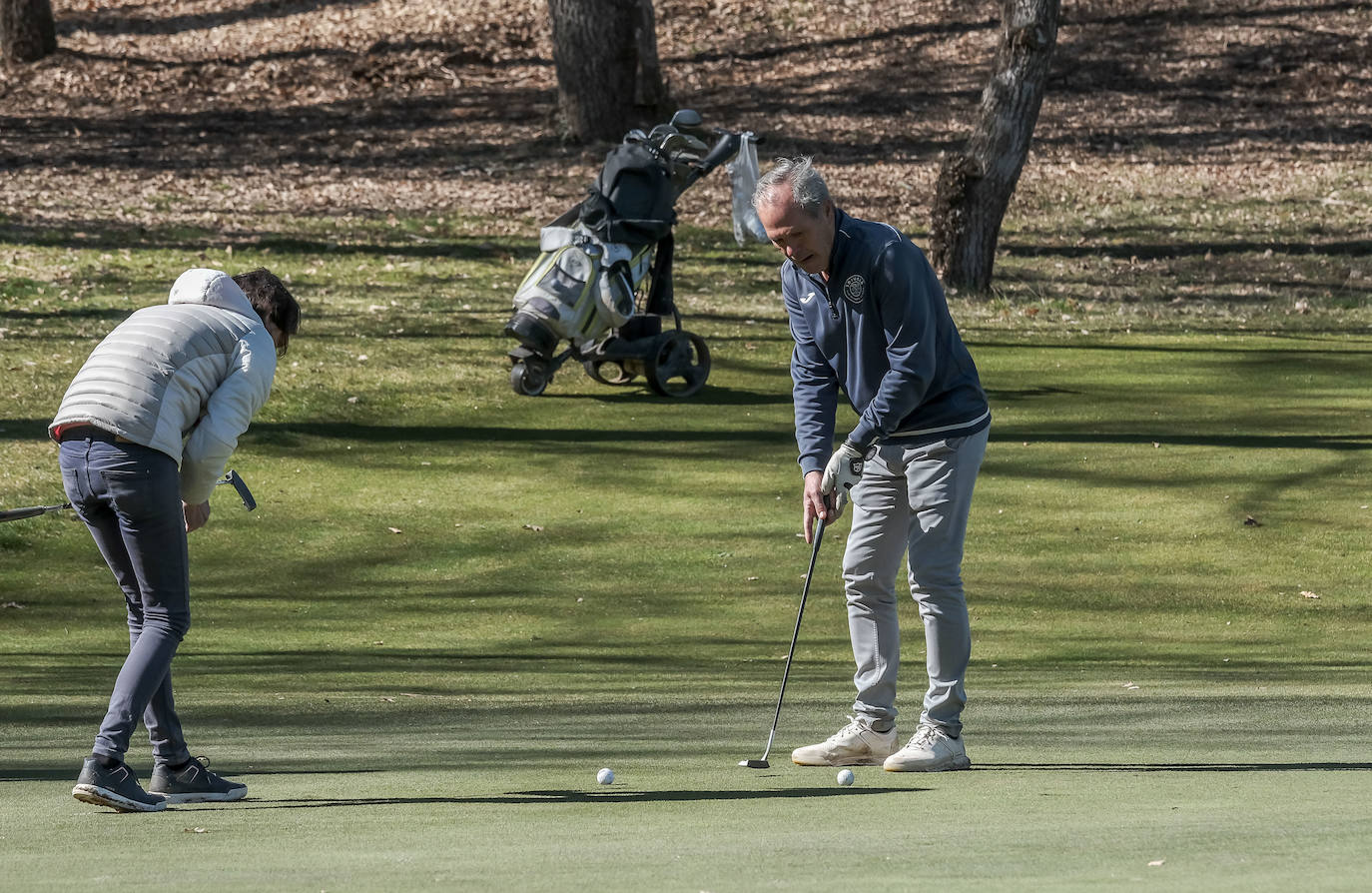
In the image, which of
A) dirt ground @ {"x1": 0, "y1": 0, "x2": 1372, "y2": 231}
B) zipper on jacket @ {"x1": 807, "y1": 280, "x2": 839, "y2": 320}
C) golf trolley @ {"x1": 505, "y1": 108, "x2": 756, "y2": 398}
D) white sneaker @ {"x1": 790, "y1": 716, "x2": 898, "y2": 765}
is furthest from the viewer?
dirt ground @ {"x1": 0, "y1": 0, "x2": 1372, "y2": 231}

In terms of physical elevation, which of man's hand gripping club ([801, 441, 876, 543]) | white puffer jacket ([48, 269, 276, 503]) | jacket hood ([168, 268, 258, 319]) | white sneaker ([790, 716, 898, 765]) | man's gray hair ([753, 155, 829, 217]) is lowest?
white sneaker ([790, 716, 898, 765])

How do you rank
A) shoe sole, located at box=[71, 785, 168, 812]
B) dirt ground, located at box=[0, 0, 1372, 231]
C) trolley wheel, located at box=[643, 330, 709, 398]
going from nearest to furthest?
shoe sole, located at box=[71, 785, 168, 812], trolley wheel, located at box=[643, 330, 709, 398], dirt ground, located at box=[0, 0, 1372, 231]

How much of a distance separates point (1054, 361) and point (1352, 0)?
730 inches

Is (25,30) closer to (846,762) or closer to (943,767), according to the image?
(846,762)

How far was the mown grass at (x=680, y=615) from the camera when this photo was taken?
536 cm

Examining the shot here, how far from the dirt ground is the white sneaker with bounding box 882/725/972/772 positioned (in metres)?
19.1

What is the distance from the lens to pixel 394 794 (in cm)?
633

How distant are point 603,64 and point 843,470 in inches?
902

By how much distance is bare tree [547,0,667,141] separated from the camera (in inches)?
→ 1115

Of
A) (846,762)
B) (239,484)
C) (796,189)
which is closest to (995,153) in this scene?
(846,762)

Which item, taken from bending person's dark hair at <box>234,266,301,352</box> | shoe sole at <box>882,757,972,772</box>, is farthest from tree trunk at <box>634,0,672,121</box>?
shoe sole at <box>882,757,972,772</box>

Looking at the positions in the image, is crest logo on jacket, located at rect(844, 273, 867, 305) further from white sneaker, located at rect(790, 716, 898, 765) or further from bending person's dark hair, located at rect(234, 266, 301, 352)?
bending person's dark hair, located at rect(234, 266, 301, 352)

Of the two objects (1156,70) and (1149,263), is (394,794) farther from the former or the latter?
(1156,70)

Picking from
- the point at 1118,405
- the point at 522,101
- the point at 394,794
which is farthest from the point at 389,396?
the point at 522,101
